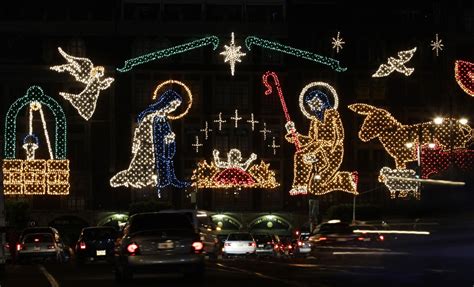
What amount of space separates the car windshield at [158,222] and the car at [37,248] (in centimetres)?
2098

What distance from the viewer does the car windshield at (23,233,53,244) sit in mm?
48000

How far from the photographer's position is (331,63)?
7850cm

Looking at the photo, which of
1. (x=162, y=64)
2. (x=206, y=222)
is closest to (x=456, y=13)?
(x=162, y=64)

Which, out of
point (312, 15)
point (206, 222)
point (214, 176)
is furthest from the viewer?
point (312, 15)

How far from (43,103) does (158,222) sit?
169ft

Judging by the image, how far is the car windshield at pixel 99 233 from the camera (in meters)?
45.3

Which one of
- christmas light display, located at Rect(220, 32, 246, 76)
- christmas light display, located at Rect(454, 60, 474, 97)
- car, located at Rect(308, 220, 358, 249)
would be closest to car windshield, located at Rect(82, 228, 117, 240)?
car, located at Rect(308, 220, 358, 249)

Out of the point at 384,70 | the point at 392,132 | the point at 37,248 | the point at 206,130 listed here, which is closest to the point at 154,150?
the point at 206,130

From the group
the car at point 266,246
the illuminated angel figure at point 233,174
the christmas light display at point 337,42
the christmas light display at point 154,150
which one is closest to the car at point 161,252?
the car at point 266,246

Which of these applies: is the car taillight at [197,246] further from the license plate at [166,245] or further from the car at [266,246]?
the car at [266,246]

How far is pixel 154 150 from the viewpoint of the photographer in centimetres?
7419

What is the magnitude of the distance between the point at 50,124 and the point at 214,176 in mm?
12486

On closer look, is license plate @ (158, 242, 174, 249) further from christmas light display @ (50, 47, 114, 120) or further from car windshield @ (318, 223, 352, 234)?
christmas light display @ (50, 47, 114, 120)

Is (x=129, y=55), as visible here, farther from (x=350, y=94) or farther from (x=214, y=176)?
(x=350, y=94)
